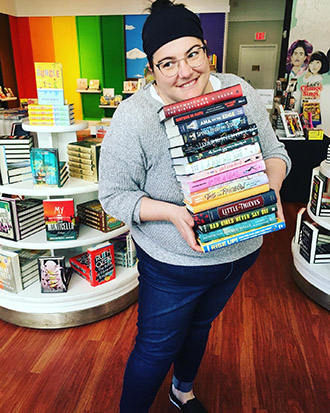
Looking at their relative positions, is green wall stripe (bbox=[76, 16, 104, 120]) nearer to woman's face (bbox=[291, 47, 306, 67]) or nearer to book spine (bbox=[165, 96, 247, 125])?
woman's face (bbox=[291, 47, 306, 67])

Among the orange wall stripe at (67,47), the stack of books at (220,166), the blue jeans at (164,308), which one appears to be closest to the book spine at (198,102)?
the stack of books at (220,166)

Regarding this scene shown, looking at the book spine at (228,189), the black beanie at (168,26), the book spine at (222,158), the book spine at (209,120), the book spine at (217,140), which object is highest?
the black beanie at (168,26)

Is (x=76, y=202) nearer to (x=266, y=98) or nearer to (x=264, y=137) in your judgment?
(x=264, y=137)

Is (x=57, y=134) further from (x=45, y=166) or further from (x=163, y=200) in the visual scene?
(x=163, y=200)

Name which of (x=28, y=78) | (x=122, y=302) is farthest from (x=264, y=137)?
(x=28, y=78)

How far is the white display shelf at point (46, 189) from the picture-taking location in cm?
214

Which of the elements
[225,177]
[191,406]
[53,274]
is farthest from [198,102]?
[53,274]

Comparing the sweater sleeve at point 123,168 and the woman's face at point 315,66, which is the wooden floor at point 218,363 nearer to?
the sweater sleeve at point 123,168

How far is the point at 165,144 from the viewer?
1070mm

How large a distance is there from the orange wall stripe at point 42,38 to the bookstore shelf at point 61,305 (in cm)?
682

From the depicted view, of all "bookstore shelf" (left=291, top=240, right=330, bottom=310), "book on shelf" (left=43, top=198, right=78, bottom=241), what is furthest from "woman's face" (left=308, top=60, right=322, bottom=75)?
"book on shelf" (left=43, top=198, right=78, bottom=241)

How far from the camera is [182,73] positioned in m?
0.98

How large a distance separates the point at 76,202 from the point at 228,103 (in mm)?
1832

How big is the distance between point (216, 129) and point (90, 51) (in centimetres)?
754
